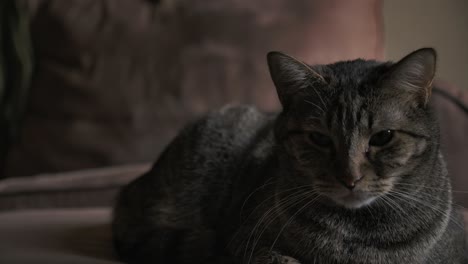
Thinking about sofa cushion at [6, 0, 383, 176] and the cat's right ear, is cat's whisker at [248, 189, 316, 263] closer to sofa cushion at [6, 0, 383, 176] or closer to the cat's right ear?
the cat's right ear

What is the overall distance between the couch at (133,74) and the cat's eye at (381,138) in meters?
0.79

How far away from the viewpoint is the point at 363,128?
3.11ft

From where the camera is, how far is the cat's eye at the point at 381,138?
0.96 metres

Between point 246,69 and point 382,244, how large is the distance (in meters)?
0.88

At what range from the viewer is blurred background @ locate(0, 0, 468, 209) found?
5.77ft

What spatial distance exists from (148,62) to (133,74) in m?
0.06

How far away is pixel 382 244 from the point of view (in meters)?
1.01

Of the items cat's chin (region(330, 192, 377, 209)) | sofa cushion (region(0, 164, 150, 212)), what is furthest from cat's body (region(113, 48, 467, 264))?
sofa cushion (region(0, 164, 150, 212))

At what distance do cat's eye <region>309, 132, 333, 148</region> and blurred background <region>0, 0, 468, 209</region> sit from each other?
75 cm

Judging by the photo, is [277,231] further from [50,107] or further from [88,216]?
[50,107]

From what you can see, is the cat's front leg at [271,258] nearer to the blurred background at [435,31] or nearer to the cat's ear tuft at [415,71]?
the cat's ear tuft at [415,71]

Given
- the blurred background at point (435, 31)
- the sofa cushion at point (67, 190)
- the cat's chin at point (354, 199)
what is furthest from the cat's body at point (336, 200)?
the blurred background at point (435, 31)

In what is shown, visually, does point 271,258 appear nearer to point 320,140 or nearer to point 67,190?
point 320,140

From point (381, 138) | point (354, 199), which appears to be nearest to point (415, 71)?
point (381, 138)
